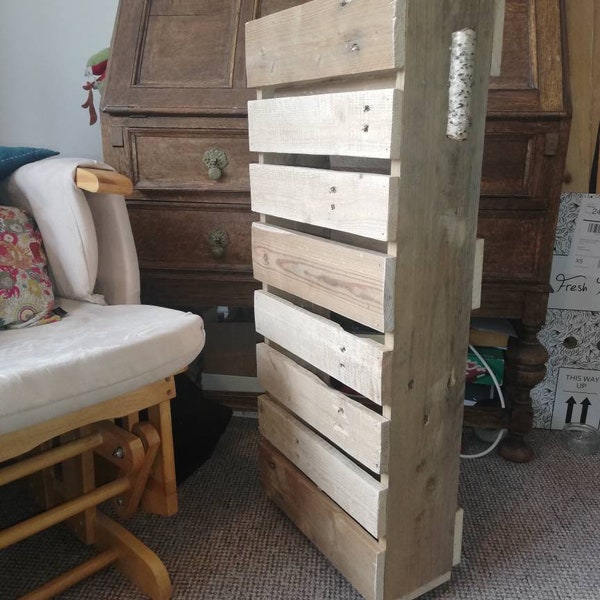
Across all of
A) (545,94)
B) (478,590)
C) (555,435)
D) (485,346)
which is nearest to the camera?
(478,590)

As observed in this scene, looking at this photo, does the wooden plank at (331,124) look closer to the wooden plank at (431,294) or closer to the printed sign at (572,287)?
the wooden plank at (431,294)

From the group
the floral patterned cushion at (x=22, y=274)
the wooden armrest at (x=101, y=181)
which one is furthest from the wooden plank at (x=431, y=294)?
the floral patterned cushion at (x=22, y=274)

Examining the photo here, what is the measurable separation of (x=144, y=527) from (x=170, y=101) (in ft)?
2.66

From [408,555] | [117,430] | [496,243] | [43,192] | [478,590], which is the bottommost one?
[478,590]

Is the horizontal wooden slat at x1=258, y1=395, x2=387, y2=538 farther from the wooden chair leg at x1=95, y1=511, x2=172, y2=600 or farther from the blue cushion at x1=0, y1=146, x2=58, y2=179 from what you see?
the blue cushion at x1=0, y1=146, x2=58, y2=179

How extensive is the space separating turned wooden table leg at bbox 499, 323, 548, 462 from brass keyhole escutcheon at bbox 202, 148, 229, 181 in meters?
0.69

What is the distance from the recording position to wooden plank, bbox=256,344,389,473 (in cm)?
81

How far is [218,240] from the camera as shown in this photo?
4.03 ft

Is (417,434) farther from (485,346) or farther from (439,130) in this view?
(485,346)

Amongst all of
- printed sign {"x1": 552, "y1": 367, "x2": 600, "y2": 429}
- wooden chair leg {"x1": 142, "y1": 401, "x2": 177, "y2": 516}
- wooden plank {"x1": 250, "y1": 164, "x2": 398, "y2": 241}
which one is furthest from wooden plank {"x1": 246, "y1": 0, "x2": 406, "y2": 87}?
printed sign {"x1": 552, "y1": 367, "x2": 600, "y2": 429}

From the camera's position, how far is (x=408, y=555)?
0.88 metres

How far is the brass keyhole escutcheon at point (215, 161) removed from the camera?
3.87 feet

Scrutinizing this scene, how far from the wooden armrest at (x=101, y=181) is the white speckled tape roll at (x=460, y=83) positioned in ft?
1.66

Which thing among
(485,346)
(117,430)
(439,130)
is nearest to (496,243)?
(485,346)
